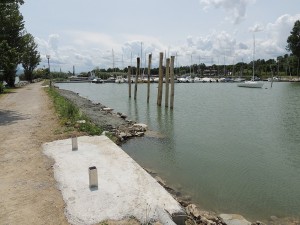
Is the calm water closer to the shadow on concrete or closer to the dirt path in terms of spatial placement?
the dirt path

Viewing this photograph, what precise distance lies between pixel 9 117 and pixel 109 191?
13.7m

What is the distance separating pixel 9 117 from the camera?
62.6 feet

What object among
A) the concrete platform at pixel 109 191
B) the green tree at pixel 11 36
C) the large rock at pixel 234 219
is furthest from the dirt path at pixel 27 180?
the green tree at pixel 11 36

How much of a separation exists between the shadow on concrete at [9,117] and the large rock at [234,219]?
42.8 ft

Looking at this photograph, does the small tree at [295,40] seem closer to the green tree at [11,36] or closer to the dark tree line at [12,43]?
the dark tree line at [12,43]

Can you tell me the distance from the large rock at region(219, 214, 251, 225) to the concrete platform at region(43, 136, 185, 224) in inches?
69.8

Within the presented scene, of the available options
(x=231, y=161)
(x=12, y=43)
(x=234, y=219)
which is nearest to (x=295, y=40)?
(x=12, y=43)

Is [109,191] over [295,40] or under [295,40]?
under

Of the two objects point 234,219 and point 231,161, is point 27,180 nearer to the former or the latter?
point 234,219

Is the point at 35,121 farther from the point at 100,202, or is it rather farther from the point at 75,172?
the point at 100,202

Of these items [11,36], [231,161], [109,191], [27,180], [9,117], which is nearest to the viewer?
[109,191]

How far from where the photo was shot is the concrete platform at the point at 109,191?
6582mm

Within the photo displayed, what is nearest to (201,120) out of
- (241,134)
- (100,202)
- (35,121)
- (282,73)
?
(241,134)

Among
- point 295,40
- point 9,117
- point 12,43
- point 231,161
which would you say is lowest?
point 231,161
